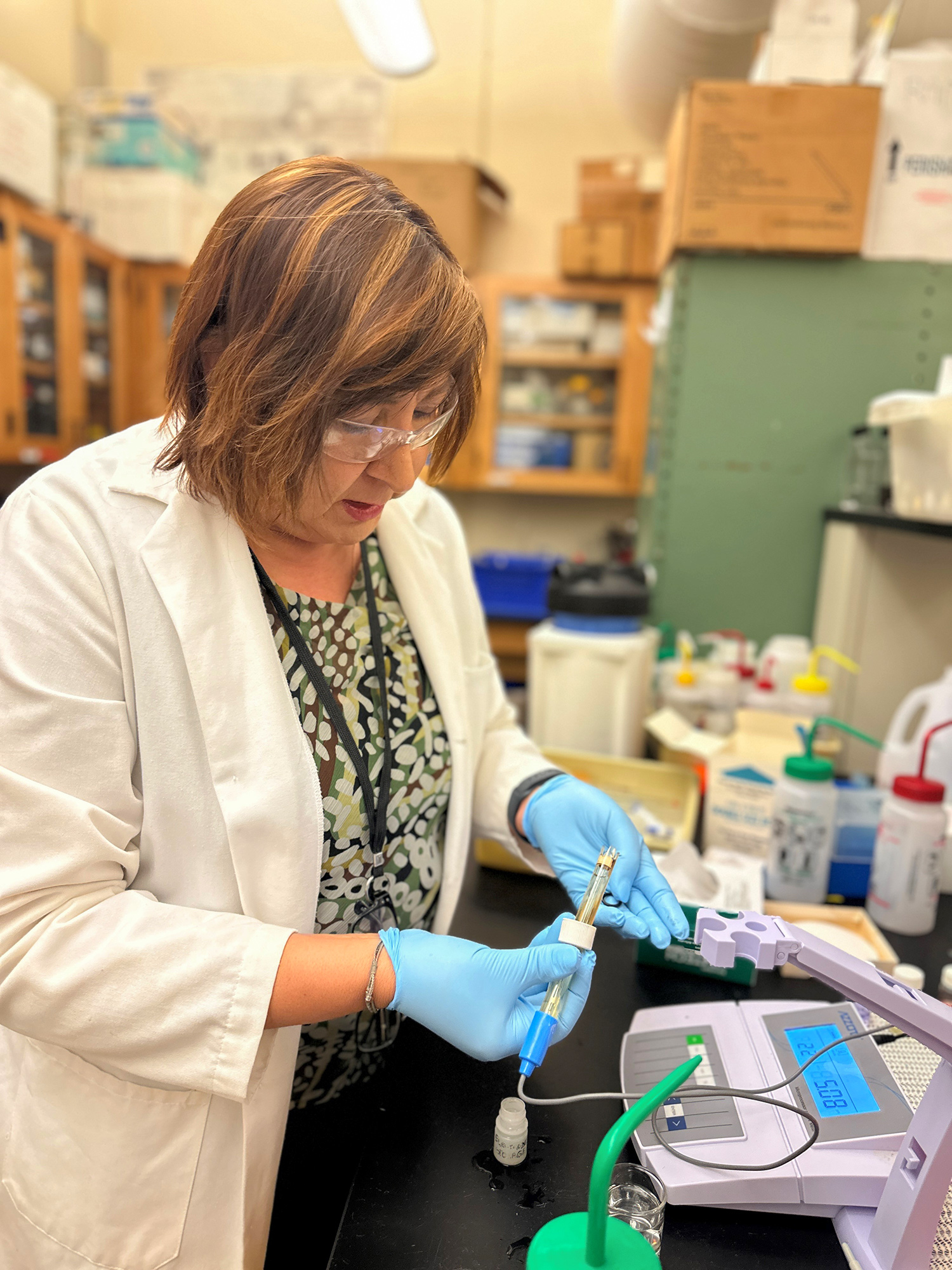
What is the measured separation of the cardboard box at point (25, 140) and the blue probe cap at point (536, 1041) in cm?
343

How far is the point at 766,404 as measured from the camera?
7.19ft

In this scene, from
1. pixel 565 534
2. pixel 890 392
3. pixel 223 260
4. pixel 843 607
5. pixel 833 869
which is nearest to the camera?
pixel 223 260

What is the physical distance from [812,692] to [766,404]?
89cm

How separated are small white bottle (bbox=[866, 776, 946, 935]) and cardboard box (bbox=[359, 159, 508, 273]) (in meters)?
3.00

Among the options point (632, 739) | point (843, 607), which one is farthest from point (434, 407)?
point (843, 607)

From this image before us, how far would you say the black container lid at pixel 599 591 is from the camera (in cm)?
175

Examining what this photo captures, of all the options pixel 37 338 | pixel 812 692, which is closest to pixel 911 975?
pixel 812 692

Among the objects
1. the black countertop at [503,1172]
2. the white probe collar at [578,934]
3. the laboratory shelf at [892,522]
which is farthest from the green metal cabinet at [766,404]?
the white probe collar at [578,934]

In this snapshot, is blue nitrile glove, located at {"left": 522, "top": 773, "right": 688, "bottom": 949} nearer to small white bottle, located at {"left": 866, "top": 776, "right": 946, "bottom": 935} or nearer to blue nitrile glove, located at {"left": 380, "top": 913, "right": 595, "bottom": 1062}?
blue nitrile glove, located at {"left": 380, "top": 913, "right": 595, "bottom": 1062}

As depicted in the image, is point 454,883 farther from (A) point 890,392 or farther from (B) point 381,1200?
(A) point 890,392

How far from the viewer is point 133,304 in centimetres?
379

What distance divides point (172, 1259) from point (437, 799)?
0.49 meters

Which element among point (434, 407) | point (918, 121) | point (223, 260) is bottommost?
point (434, 407)

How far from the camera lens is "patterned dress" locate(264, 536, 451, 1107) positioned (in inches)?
33.3
